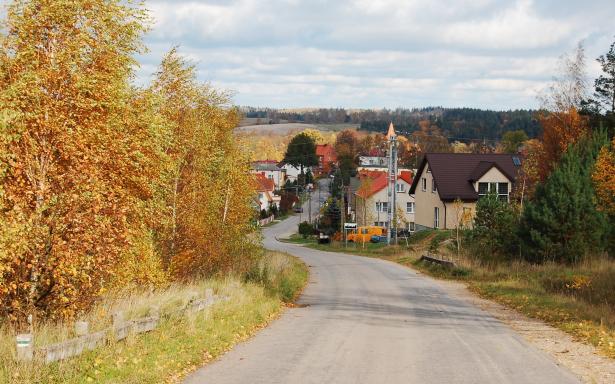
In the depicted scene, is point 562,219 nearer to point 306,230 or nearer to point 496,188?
point 496,188

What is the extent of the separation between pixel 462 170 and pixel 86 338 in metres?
54.9

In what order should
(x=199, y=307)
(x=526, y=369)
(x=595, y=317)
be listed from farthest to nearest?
(x=595, y=317) < (x=199, y=307) < (x=526, y=369)

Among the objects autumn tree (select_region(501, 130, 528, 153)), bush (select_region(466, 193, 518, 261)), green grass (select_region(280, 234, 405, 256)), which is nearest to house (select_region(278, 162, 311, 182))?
autumn tree (select_region(501, 130, 528, 153))

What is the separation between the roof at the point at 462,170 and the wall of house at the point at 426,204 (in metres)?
1.50

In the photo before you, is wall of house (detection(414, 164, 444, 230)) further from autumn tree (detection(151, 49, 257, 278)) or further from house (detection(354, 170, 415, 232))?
autumn tree (detection(151, 49, 257, 278))

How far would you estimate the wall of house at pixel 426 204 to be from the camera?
204ft

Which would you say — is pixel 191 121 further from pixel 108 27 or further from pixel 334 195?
pixel 334 195

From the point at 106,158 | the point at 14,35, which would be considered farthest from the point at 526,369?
the point at 14,35

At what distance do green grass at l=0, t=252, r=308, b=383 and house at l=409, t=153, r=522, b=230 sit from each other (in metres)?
42.1

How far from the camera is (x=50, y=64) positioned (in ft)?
42.2

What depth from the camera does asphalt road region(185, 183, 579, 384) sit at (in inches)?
418

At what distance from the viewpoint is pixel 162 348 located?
11.9m

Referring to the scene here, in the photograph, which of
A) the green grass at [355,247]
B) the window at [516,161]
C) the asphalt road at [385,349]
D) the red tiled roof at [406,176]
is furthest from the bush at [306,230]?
the asphalt road at [385,349]

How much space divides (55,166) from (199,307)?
16.9 feet
